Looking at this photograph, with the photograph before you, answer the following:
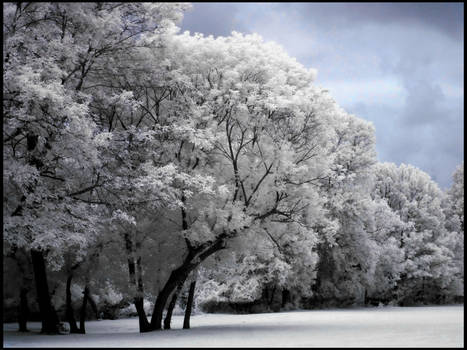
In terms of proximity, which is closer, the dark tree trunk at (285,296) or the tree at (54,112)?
the tree at (54,112)

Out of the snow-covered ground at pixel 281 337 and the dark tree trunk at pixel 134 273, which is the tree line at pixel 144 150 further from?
the snow-covered ground at pixel 281 337

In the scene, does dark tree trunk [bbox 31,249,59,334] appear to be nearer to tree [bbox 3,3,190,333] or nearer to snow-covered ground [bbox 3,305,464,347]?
tree [bbox 3,3,190,333]

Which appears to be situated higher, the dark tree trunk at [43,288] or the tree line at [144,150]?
the tree line at [144,150]

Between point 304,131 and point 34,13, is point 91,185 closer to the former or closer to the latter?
point 34,13

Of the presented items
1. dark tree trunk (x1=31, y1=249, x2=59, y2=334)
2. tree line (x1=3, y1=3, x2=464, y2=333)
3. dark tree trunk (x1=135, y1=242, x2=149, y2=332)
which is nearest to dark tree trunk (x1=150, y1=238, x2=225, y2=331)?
tree line (x1=3, y1=3, x2=464, y2=333)

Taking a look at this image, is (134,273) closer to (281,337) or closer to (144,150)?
(144,150)

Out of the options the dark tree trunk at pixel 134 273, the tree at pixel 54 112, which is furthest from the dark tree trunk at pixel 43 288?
the dark tree trunk at pixel 134 273

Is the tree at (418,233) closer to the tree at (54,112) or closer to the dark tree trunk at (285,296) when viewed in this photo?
the dark tree trunk at (285,296)

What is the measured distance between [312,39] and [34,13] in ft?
29.6

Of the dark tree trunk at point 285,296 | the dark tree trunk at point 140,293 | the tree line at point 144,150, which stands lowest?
the dark tree trunk at point 285,296

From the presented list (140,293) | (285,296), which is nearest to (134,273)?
(140,293)

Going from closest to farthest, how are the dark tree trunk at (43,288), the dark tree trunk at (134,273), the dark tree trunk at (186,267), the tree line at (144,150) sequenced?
the tree line at (144,150) → the dark tree trunk at (43,288) → the dark tree trunk at (186,267) → the dark tree trunk at (134,273)

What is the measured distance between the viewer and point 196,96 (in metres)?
24.7

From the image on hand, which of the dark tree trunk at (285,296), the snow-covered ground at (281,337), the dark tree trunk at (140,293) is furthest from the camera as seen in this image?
the dark tree trunk at (285,296)
